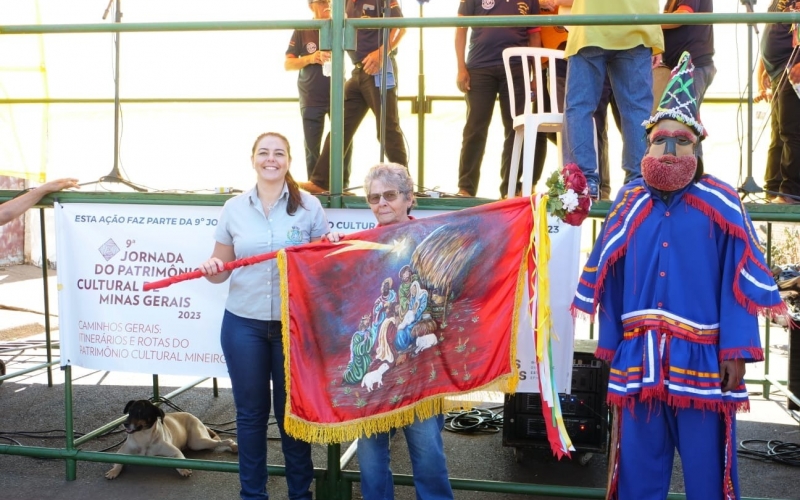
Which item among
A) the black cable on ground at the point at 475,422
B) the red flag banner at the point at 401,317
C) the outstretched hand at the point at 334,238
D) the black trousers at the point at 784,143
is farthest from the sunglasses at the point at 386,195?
the black cable on ground at the point at 475,422

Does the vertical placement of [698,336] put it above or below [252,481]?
above

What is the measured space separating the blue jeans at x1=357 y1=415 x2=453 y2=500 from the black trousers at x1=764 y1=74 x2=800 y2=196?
3.09 meters

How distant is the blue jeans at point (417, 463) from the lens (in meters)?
3.40

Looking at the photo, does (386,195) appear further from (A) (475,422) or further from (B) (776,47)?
(B) (776,47)

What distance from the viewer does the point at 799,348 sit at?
659 centimetres

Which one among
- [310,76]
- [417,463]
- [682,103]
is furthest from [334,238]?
[310,76]

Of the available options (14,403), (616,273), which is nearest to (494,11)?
(616,273)

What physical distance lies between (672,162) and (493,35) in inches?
116

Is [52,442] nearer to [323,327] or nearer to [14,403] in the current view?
[14,403]

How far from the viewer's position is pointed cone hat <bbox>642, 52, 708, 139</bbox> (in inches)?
123

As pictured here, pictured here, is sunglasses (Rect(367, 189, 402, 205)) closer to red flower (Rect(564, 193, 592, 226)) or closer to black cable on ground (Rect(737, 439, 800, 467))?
red flower (Rect(564, 193, 592, 226))

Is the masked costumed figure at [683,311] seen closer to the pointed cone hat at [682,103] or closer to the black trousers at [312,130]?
the pointed cone hat at [682,103]

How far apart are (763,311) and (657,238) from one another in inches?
19.1

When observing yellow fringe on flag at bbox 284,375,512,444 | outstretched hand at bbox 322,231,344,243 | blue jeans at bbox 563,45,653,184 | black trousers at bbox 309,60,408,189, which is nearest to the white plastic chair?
blue jeans at bbox 563,45,653,184
